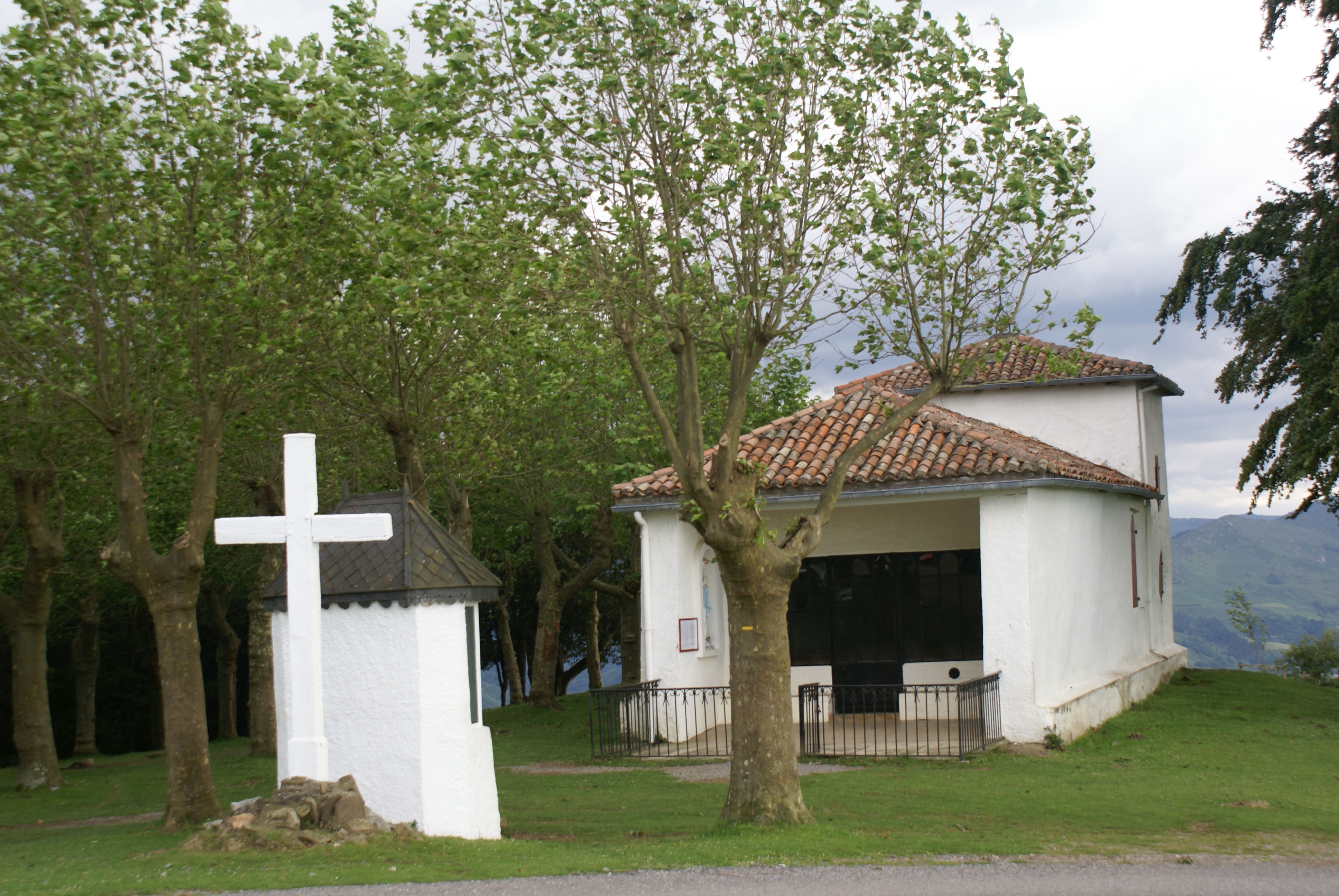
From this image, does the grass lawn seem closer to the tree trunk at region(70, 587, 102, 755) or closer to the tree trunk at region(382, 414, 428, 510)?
the tree trunk at region(382, 414, 428, 510)

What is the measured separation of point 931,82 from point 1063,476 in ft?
22.2

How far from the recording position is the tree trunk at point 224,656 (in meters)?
31.9

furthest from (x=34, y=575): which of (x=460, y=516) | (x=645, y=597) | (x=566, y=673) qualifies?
(x=566, y=673)

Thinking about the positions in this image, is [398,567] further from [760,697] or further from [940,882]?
[940,882]

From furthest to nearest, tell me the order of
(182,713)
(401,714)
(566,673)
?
(566,673), (182,713), (401,714)

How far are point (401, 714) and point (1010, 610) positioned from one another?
937cm

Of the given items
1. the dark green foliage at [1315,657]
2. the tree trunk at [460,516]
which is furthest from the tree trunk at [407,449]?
the dark green foliage at [1315,657]

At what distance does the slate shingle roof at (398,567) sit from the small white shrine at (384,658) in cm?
1

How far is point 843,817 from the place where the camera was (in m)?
11.3

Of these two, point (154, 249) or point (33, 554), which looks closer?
point (154, 249)

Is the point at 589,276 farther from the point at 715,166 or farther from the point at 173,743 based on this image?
the point at 173,743

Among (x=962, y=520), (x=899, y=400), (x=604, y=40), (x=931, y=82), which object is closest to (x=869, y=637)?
(x=962, y=520)

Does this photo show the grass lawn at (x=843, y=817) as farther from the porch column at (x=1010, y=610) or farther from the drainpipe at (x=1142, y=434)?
the drainpipe at (x=1142, y=434)

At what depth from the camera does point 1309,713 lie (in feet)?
64.4
